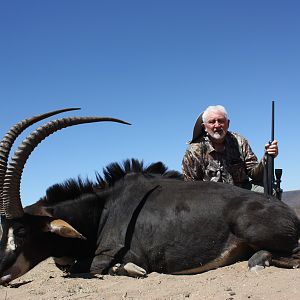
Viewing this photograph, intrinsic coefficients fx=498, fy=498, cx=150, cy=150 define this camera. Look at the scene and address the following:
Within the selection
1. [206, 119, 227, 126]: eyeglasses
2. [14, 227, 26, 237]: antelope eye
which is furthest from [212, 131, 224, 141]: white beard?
[14, 227, 26, 237]: antelope eye

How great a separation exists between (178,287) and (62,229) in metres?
1.92

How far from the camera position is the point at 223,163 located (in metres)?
7.53

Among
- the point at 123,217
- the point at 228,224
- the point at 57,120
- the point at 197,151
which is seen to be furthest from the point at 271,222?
the point at 57,120

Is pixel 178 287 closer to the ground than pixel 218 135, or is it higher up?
closer to the ground

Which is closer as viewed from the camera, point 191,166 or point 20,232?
point 20,232

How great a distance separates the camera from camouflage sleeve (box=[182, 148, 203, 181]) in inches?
299

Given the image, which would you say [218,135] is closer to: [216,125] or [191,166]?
[216,125]

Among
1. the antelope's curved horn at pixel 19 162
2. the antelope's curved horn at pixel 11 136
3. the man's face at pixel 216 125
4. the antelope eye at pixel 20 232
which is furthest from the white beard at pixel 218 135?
the antelope eye at pixel 20 232

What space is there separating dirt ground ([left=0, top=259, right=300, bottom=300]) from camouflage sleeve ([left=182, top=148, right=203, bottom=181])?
7.43 ft

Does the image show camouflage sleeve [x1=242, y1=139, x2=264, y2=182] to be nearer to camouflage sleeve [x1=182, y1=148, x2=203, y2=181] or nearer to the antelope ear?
camouflage sleeve [x1=182, y1=148, x2=203, y2=181]

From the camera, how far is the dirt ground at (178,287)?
4160mm

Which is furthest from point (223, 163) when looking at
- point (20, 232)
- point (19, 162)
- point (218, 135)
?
point (20, 232)

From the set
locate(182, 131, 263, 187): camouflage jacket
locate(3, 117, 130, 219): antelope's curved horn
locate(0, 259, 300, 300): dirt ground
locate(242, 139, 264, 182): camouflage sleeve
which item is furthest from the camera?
locate(182, 131, 263, 187): camouflage jacket

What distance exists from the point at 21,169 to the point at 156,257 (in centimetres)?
195
